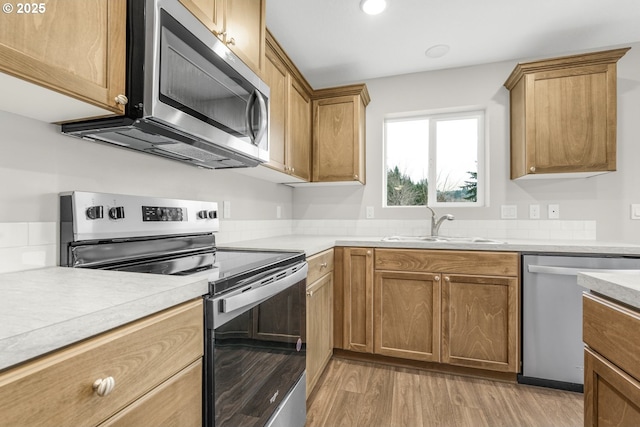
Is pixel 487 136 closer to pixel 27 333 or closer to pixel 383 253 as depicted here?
pixel 383 253

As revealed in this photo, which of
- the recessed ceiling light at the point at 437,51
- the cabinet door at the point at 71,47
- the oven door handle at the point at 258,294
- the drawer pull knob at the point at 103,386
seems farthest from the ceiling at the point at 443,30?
the drawer pull knob at the point at 103,386

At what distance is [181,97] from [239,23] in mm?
614

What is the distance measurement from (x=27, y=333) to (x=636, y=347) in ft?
3.76

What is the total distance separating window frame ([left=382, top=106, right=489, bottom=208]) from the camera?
2682mm

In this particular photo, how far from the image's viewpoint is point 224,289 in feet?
2.97

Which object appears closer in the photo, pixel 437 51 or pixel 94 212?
pixel 94 212

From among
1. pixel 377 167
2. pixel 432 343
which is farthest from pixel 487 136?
pixel 432 343

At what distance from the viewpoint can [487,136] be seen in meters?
2.62

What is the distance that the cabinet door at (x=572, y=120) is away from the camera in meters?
2.09

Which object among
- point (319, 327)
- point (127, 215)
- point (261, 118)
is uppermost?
point (261, 118)

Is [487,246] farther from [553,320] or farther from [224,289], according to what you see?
[224,289]

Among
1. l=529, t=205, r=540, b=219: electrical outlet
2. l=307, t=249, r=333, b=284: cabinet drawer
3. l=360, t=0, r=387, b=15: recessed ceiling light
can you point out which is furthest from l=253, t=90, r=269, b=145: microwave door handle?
l=529, t=205, r=540, b=219: electrical outlet

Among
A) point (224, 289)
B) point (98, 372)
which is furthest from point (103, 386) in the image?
point (224, 289)

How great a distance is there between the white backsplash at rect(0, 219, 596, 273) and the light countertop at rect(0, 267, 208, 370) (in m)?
0.07
